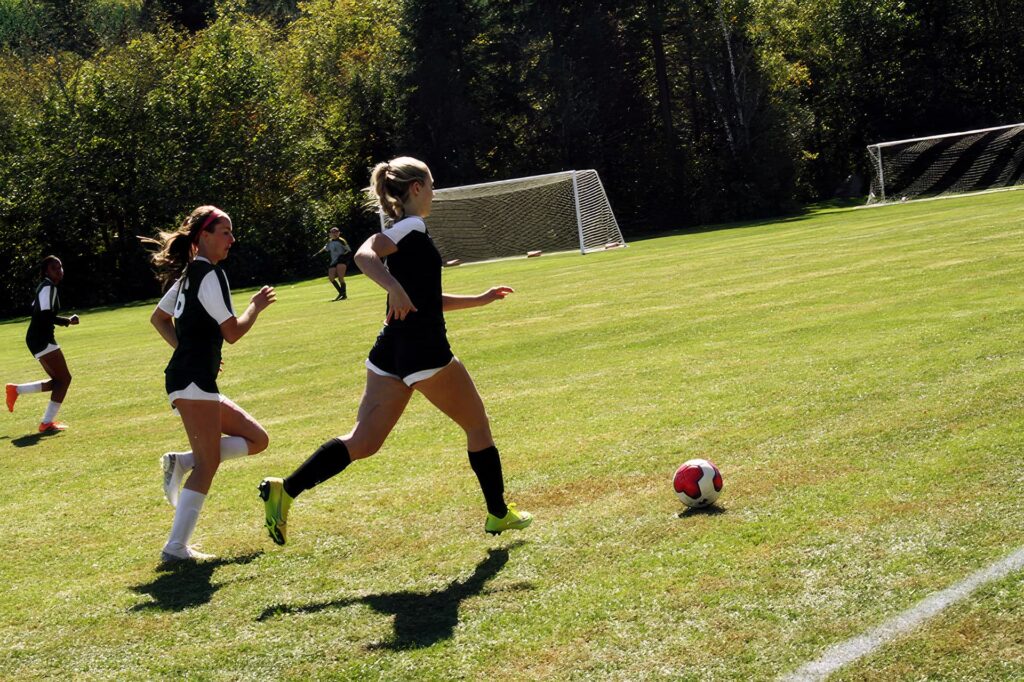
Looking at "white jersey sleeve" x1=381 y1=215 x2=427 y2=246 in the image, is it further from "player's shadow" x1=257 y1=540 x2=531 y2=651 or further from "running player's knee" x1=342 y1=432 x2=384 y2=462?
"player's shadow" x1=257 y1=540 x2=531 y2=651

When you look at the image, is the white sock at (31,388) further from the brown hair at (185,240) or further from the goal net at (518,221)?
the goal net at (518,221)

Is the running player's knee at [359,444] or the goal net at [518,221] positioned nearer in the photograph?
the running player's knee at [359,444]

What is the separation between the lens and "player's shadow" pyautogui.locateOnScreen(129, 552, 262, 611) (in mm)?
6074

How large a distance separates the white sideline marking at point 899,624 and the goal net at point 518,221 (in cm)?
3219

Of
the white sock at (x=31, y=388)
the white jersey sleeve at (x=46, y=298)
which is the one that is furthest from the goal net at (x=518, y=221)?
the white jersey sleeve at (x=46, y=298)

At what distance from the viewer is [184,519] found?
6926 mm

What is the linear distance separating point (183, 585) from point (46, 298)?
803 centimetres

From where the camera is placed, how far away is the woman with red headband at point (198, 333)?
6852 mm

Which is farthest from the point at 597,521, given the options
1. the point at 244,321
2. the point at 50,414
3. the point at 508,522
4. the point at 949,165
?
the point at 949,165

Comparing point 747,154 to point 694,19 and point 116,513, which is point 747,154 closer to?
point 694,19

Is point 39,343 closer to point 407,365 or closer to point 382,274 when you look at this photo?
point 407,365

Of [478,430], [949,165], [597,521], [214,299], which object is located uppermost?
[214,299]

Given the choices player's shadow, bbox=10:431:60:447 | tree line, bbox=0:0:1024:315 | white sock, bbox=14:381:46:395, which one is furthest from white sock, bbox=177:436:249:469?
tree line, bbox=0:0:1024:315

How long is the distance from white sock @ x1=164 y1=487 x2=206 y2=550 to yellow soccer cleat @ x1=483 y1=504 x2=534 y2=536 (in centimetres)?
179
